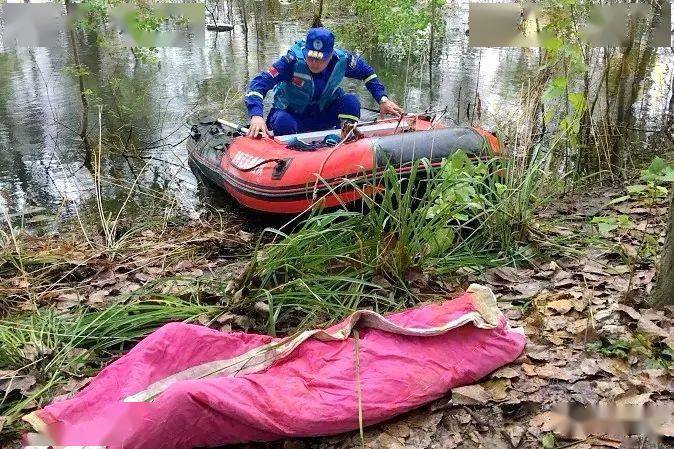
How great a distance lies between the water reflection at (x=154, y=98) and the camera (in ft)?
20.6

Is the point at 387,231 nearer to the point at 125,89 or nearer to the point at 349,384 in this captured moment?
the point at 349,384

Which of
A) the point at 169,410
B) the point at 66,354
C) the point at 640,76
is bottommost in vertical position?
the point at 66,354

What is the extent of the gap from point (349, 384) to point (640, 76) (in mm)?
5662

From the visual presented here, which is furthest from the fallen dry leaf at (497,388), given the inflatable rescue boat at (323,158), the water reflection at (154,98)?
the water reflection at (154,98)

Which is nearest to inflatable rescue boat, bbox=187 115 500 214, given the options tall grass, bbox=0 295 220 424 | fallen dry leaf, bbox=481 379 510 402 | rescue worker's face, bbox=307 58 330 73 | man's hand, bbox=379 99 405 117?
man's hand, bbox=379 99 405 117

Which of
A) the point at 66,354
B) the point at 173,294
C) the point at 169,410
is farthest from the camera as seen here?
the point at 173,294

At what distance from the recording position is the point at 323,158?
14.3 feet

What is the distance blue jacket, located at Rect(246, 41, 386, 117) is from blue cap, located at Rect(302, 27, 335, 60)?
19cm

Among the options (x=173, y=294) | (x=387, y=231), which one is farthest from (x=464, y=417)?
(x=173, y=294)

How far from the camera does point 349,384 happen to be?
7.17ft

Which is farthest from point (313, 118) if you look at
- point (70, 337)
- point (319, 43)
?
point (70, 337)

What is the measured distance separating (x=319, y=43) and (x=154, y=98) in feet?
15.3

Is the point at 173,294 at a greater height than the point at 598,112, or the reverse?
the point at 598,112

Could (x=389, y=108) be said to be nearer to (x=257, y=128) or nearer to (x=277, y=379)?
(x=257, y=128)
